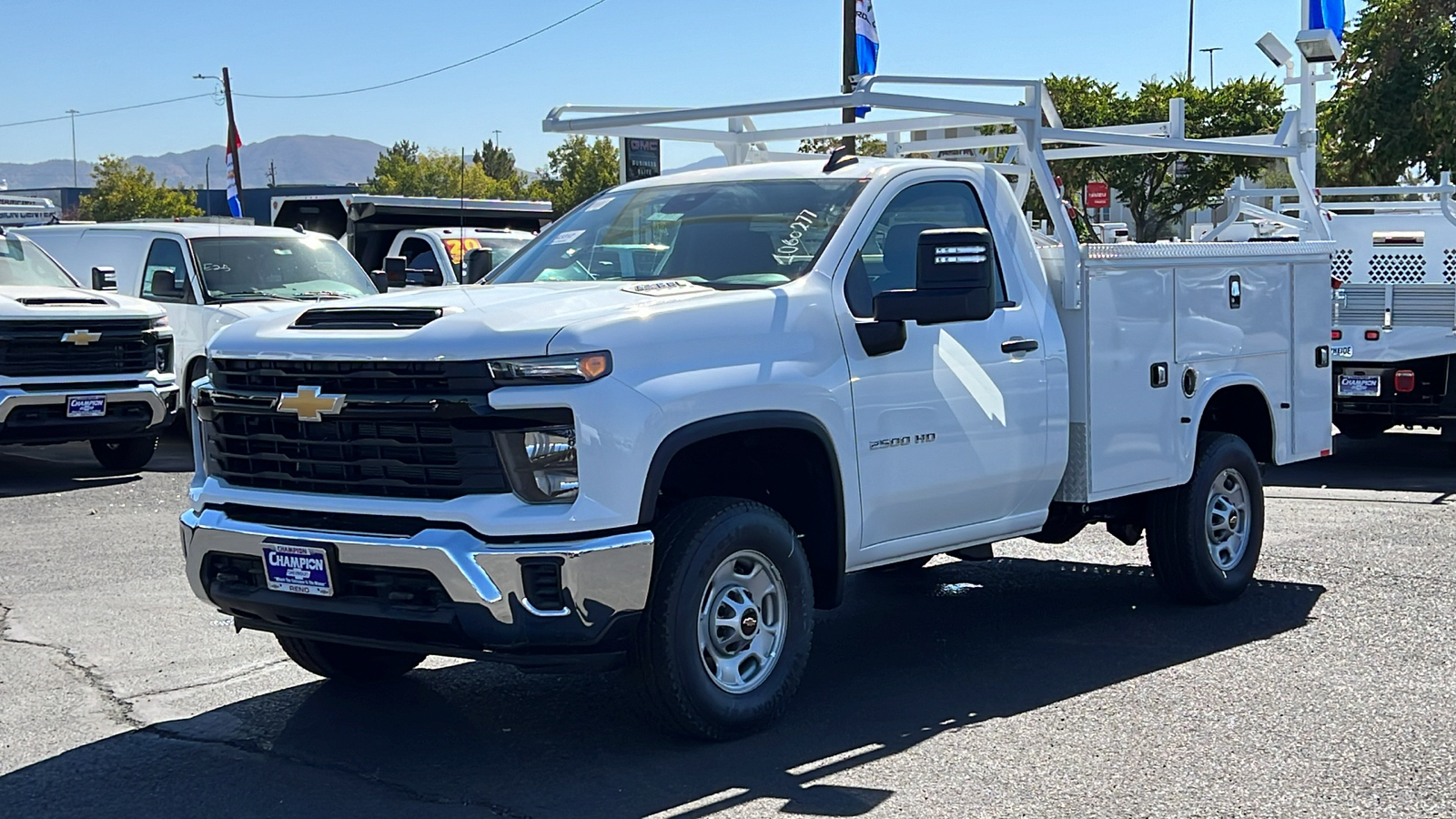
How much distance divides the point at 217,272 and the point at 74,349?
7.70ft

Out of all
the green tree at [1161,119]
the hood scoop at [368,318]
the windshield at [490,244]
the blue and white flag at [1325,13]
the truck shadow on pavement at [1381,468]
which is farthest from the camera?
the green tree at [1161,119]

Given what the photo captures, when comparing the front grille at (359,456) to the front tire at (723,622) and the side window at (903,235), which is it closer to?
the front tire at (723,622)

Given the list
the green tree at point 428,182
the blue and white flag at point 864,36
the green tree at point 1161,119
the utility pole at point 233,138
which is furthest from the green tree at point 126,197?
the blue and white flag at point 864,36

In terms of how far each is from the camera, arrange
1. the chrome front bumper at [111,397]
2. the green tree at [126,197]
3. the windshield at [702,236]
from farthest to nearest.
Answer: the green tree at [126,197] → the chrome front bumper at [111,397] → the windshield at [702,236]

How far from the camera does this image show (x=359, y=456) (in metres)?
5.50

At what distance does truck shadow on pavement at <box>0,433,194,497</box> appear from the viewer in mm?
12963

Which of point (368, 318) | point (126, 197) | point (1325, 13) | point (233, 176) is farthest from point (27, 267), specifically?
point (126, 197)

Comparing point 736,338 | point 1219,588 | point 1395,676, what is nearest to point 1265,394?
point 1219,588

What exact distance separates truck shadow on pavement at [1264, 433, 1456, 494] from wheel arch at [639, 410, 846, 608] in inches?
290

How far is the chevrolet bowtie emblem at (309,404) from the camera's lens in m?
5.48

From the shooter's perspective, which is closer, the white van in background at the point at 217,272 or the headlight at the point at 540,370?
the headlight at the point at 540,370

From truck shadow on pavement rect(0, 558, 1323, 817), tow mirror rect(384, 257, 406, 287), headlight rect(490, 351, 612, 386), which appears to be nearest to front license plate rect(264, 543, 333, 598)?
truck shadow on pavement rect(0, 558, 1323, 817)

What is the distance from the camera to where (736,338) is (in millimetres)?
5785

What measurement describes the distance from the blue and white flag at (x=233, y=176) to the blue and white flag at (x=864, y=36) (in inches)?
1018
